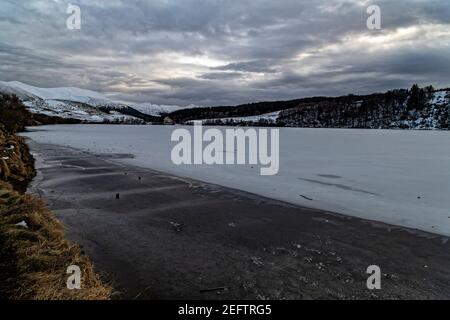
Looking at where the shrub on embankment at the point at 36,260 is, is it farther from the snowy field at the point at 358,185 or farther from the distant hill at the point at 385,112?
the distant hill at the point at 385,112

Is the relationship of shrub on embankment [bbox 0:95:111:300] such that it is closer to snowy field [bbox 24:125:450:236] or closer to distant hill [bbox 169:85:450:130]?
snowy field [bbox 24:125:450:236]

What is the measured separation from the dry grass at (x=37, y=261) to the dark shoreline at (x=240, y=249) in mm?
555

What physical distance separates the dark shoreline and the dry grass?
55 cm

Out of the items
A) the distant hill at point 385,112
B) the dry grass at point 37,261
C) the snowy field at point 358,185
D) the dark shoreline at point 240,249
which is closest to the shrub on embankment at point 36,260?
the dry grass at point 37,261

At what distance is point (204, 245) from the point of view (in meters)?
7.50

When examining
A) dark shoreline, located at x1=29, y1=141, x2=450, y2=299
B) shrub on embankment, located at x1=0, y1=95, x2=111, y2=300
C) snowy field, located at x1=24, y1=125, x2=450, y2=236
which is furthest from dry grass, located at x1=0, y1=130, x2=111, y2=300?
snowy field, located at x1=24, y1=125, x2=450, y2=236

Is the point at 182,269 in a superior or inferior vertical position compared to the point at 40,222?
inferior

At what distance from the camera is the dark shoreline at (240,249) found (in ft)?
18.4

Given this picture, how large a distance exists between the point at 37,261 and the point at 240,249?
3816 mm

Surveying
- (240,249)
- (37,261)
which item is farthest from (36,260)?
(240,249)

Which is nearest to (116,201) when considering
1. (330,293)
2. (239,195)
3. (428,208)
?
(239,195)
